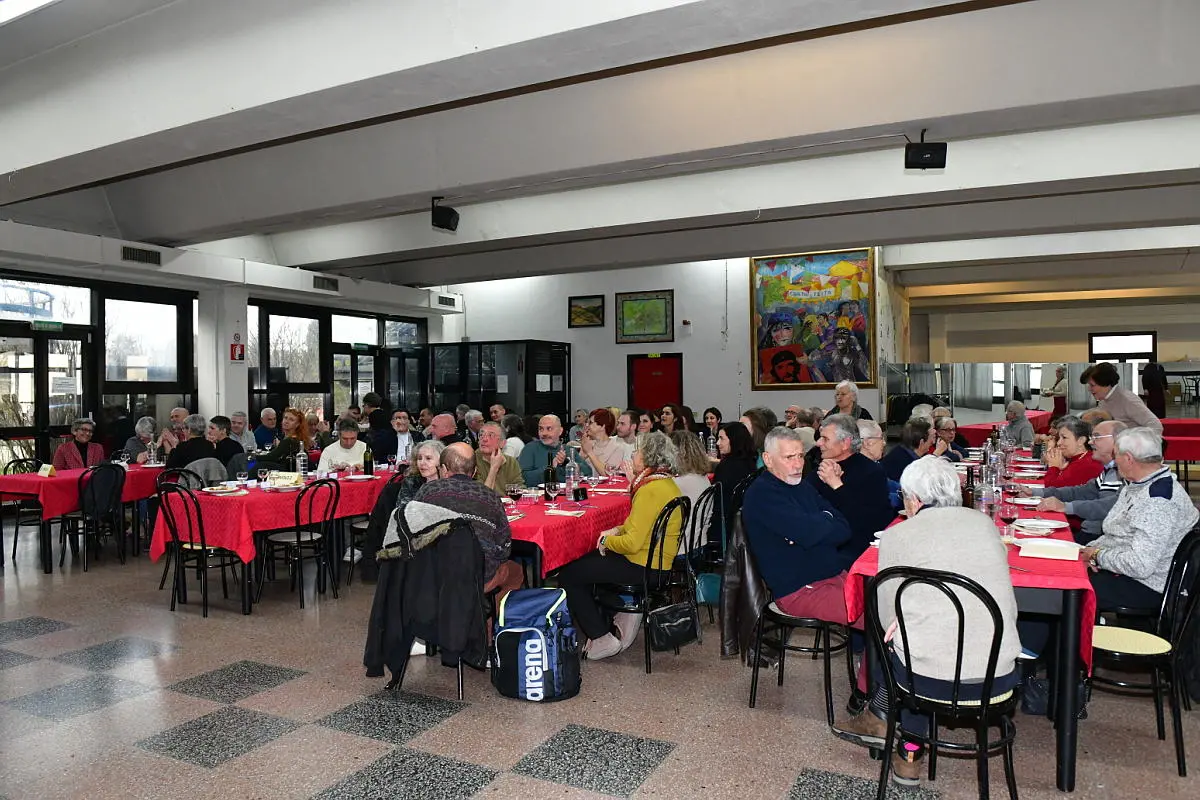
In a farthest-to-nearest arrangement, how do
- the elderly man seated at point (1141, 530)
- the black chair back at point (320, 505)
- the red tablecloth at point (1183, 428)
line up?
the red tablecloth at point (1183, 428), the black chair back at point (320, 505), the elderly man seated at point (1141, 530)

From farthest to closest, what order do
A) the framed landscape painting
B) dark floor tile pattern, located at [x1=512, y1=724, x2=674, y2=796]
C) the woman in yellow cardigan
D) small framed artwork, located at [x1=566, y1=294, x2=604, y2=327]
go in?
small framed artwork, located at [x1=566, y1=294, x2=604, y2=327], the framed landscape painting, the woman in yellow cardigan, dark floor tile pattern, located at [x1=512, y1=724, x2=674, y2=796]

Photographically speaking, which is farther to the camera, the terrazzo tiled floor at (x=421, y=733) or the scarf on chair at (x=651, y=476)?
the scarf on chair at (x=651, y=476)

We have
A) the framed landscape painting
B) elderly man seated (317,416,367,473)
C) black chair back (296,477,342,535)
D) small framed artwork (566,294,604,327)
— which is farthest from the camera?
small framed artwork (566,294,604,327)

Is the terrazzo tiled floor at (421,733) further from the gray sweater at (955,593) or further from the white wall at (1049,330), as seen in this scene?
the white wall at (1049,330)

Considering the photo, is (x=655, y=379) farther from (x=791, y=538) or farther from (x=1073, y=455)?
(x=791, y=538)

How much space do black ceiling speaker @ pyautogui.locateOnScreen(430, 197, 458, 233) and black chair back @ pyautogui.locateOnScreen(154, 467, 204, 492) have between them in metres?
3.40

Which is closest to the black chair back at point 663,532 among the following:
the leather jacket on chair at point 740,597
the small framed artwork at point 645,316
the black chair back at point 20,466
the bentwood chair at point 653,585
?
the bentwood chair at point 653,585

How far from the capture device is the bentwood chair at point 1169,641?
3.10 m

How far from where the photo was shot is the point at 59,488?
6816 mm

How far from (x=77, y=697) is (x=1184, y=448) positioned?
1239cm

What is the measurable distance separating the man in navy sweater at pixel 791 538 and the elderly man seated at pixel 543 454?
10.3 ft

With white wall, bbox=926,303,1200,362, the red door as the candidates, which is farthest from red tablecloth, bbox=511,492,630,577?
white wall, bbox=926,303,1200,362

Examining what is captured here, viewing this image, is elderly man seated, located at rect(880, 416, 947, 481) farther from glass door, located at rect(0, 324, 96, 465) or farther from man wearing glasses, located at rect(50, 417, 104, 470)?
glass door, located at rect(0, 324, 96, 465)

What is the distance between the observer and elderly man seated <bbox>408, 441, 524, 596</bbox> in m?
3.87
